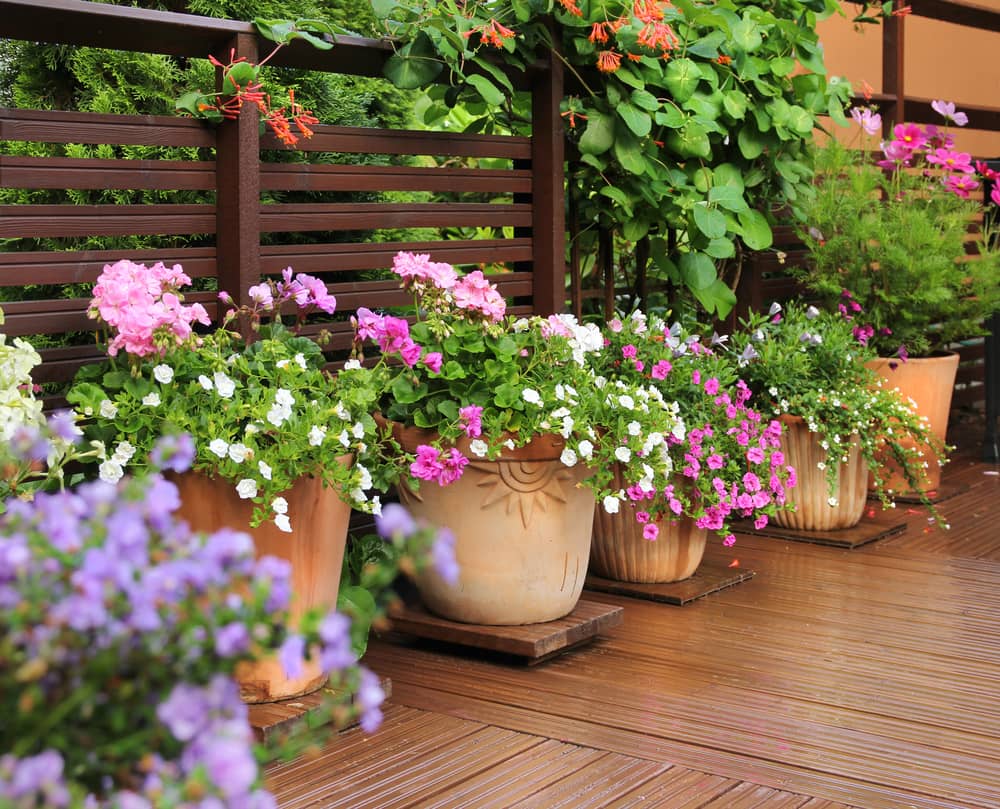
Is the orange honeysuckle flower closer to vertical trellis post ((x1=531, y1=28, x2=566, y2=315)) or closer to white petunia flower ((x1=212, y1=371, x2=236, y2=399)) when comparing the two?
vertical trellis post ((x1=531, y1=28, x2=566, y2=315))

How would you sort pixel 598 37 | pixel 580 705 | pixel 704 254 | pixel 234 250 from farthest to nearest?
pixel 704 254 → pixel 598 37 → pixel 234 250 → pixel 580 705

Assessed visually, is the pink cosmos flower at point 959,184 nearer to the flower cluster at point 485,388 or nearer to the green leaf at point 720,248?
the green leaf at point 720,248

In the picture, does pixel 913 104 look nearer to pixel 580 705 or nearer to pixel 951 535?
pixel 951 535

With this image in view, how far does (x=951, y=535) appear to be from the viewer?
3883 mm

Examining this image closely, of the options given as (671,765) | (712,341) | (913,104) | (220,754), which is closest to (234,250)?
(671,765)

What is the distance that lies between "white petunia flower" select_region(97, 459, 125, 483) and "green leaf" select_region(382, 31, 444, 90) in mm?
1187

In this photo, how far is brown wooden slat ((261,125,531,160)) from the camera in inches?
113

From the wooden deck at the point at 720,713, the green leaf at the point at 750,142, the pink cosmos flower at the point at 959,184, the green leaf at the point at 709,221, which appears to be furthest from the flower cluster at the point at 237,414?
the pink cosmos flower at the point at 959,184

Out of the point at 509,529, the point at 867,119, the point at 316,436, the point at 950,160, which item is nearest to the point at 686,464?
the point at 509,529

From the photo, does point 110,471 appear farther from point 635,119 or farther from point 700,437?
point 635,119

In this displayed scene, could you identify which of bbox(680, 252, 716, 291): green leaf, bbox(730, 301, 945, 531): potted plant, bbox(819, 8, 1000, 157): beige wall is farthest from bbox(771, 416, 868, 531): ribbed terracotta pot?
bbox(819, 8, 1000, 157): beige wall

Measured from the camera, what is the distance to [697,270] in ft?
11.9

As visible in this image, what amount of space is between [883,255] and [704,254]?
34.4 inches

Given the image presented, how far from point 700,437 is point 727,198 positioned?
2.71 feet
